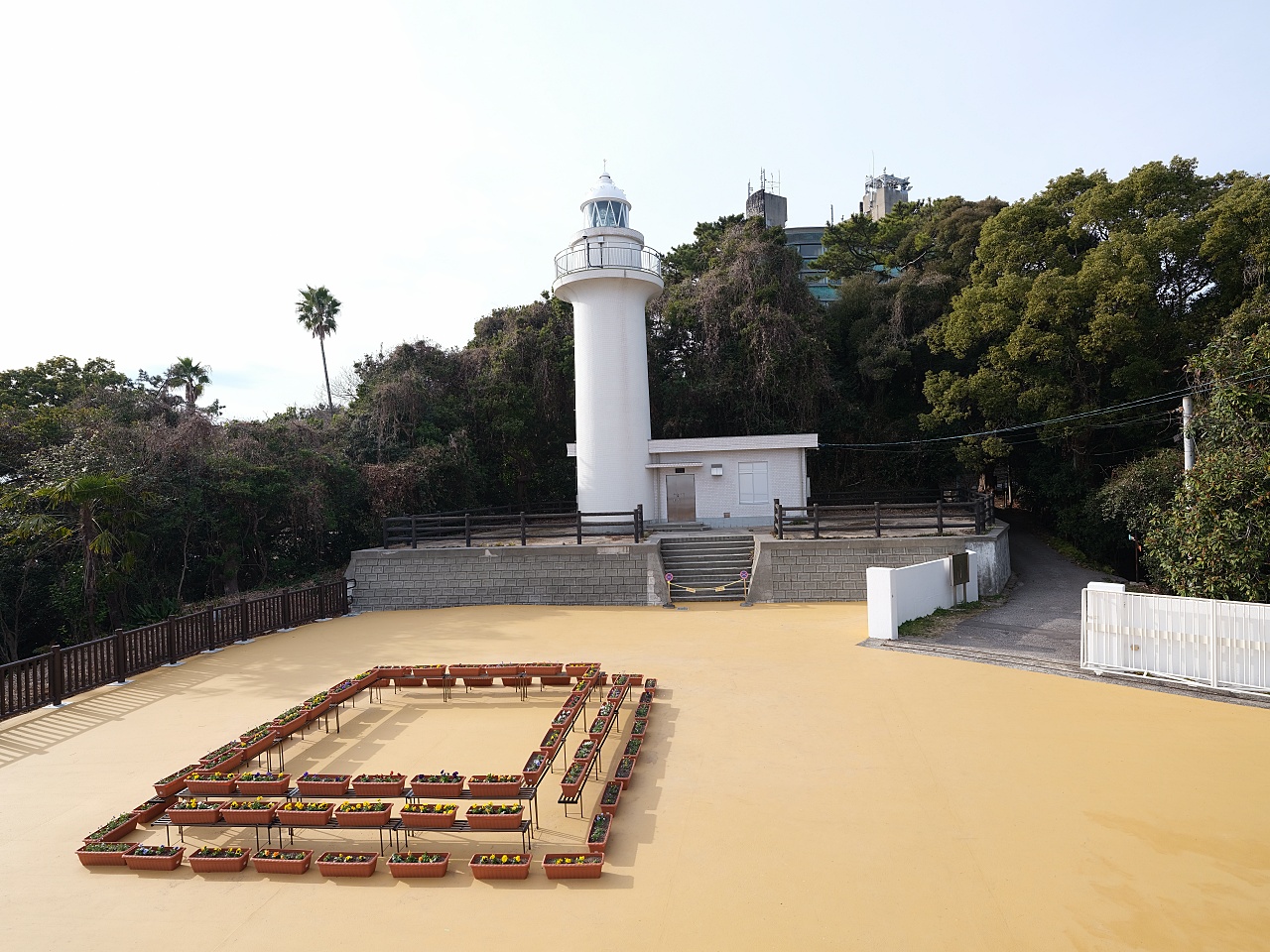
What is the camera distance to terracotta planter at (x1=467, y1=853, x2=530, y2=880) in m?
4.50

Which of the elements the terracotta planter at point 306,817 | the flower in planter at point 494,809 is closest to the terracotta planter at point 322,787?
the terracotta planter at point 306,817

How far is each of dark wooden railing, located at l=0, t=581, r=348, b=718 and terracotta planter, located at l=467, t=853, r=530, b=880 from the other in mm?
7037

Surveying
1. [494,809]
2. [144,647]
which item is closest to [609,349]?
[144,647]

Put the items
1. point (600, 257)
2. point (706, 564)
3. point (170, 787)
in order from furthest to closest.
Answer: point (600, 257) < point (706, 564) < point (170, 787)

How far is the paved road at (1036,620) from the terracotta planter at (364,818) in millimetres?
8141

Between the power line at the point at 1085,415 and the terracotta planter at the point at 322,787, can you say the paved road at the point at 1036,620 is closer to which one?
the power line at the point at 1085,415

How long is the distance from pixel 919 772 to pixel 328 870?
4769mm

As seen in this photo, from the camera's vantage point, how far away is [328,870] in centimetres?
464

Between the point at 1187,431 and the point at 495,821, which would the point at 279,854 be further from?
the point at 1187,431

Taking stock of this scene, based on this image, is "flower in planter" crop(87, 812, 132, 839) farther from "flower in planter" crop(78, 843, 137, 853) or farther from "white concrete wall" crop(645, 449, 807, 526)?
"white concrete wall" crop(645, 449, 807, 526)

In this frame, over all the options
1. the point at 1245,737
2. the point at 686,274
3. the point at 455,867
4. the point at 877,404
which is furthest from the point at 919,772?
the point at 686,274

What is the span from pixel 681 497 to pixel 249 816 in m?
14.2

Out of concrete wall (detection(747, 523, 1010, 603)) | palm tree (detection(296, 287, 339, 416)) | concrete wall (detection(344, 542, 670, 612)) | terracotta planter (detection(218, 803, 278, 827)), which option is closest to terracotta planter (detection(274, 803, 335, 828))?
terracotta planter (detection(218, 803, 278, 827))

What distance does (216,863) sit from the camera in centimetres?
474
